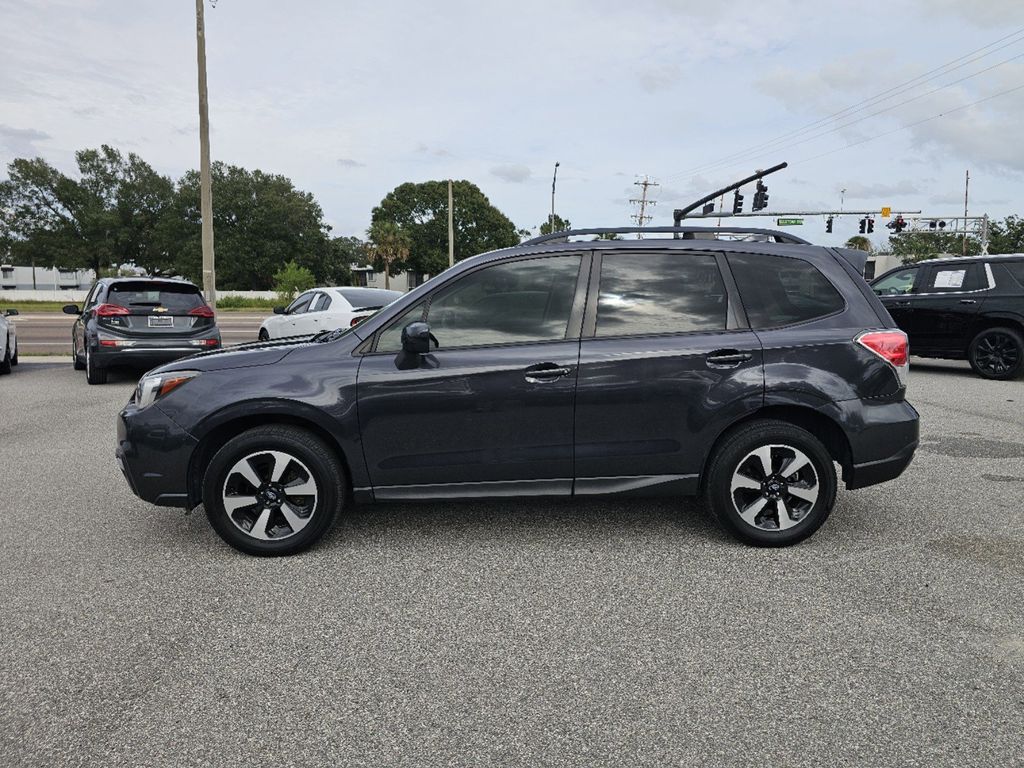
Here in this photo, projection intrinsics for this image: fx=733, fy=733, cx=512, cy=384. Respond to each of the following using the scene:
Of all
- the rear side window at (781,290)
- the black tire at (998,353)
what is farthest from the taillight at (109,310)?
the black tire at (998,353)

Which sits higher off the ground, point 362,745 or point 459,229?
point 459,229

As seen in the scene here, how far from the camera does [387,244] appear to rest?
7069 centimetres

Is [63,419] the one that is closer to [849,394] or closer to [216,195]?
[849,394]

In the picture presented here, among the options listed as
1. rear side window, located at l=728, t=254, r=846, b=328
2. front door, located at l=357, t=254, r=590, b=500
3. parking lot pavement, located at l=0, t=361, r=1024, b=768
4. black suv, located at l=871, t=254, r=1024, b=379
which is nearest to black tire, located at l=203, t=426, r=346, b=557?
parking lot pavement, located at l=0, t=361, r=1024, b=768

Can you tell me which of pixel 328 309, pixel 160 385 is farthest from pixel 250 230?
pixel 160 385

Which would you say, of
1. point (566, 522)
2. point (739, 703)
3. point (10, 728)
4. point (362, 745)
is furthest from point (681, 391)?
point (10, 728)

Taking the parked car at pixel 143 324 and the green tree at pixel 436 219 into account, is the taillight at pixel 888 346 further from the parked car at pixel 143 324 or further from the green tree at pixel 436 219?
the green tree at pixel 436 219

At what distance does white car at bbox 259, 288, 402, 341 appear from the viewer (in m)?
10.8

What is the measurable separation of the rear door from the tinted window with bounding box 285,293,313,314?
863 cm

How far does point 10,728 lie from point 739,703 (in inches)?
97.4

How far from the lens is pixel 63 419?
818 centimetres

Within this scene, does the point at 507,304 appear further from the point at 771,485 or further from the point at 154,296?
the point at 154,296

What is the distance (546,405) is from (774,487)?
4.40 ft

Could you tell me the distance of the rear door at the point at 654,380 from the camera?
3.94 metres
